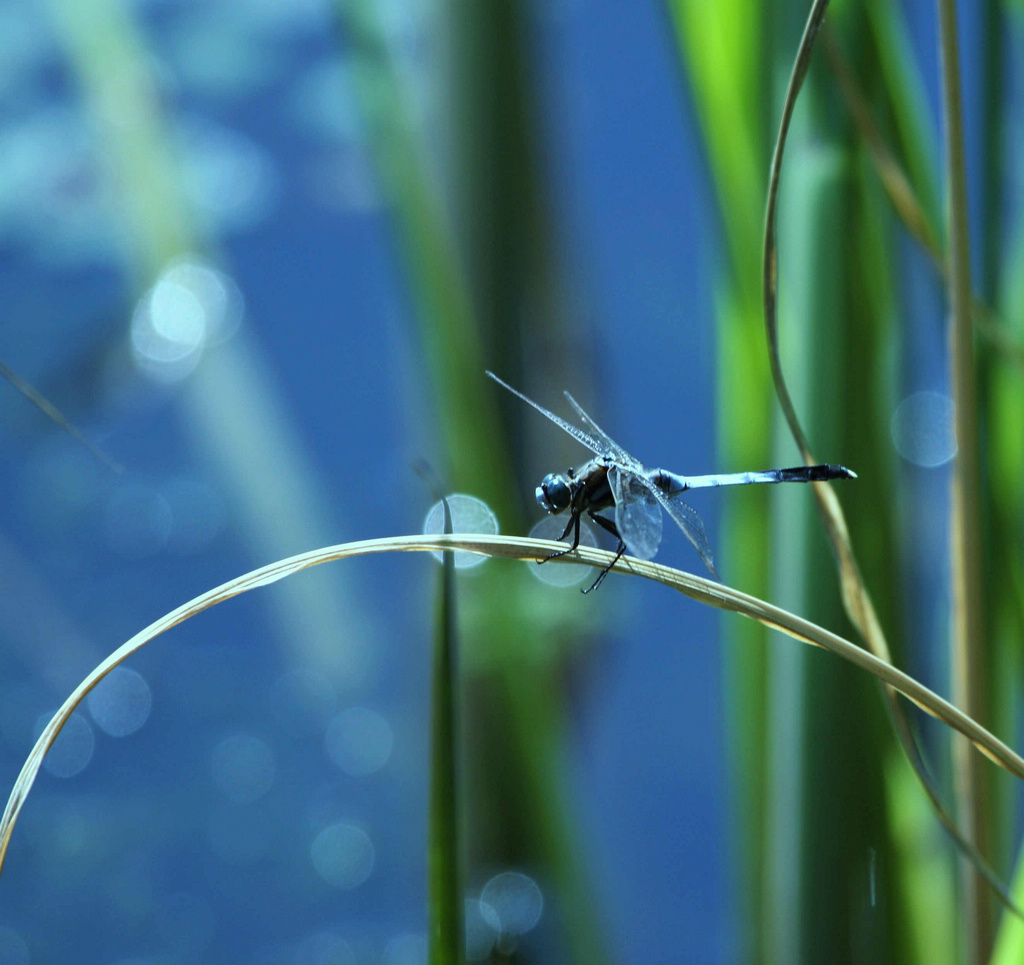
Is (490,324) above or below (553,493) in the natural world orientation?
above

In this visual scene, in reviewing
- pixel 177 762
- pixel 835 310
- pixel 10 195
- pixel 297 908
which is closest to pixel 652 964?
pixel 297 908

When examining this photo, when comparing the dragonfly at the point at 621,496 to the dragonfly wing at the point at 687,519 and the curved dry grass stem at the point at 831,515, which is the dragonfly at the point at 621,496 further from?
the curved dry grass stem at the point at 831,515

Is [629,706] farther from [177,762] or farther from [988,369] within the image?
[988,369]

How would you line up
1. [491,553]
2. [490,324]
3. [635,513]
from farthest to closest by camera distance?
[490,324] → [635,513] → [491,553]

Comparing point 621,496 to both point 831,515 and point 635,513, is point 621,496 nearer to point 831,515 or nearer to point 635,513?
point 635,513

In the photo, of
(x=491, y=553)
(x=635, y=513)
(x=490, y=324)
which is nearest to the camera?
(x=491, y=553)

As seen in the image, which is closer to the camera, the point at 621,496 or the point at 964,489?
the point at 964,489

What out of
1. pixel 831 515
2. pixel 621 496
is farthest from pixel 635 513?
pixel 831 515

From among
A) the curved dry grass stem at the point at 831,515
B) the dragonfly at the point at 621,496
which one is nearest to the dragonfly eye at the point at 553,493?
the dragonfly at the point at 621,496

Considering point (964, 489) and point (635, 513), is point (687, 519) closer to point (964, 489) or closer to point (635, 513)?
point (635, 513)
